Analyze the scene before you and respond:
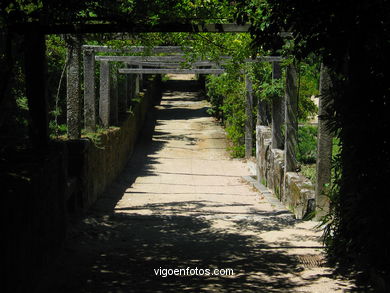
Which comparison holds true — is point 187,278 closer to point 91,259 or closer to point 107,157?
point 91,259

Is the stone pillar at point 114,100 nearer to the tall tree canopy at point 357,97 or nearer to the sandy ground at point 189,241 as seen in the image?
the sandy ground at point 189,241

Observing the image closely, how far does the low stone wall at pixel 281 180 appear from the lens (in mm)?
9523

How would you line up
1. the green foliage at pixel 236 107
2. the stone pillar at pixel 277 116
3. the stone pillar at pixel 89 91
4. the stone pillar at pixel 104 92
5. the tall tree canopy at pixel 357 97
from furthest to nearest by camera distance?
the green foliage at pixel 236 107
the stone pillar at pixel 104 92
the stone pillar at pixel 277 116
the stone pillar at pixel 89 91
the tall tree canopy at pixel 357 97

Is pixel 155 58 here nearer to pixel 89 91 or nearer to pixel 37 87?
pixel 89 91

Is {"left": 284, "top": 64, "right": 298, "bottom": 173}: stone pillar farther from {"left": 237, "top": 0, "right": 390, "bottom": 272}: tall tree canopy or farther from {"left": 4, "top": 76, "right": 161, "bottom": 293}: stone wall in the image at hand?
{"left": 237, "top": 0, "right": 390, "bottom": 272}: tall tree canopy

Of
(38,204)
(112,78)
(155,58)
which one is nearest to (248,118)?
(155,58)

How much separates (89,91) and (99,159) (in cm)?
195

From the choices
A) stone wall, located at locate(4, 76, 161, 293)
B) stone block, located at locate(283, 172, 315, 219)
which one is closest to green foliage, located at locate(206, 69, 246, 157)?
stone block, located at locate(283, 172, 315, 219)

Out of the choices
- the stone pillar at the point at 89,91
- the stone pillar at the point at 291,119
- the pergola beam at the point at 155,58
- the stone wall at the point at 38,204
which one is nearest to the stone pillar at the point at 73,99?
the stone pillar at the point at 89,91

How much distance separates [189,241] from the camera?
25.7 feet

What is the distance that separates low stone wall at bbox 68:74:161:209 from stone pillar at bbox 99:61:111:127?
1.45 feet

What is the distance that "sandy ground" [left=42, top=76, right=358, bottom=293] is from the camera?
5660mm

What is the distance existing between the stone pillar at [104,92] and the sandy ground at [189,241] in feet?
5.68

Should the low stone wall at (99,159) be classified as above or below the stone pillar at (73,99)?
below
